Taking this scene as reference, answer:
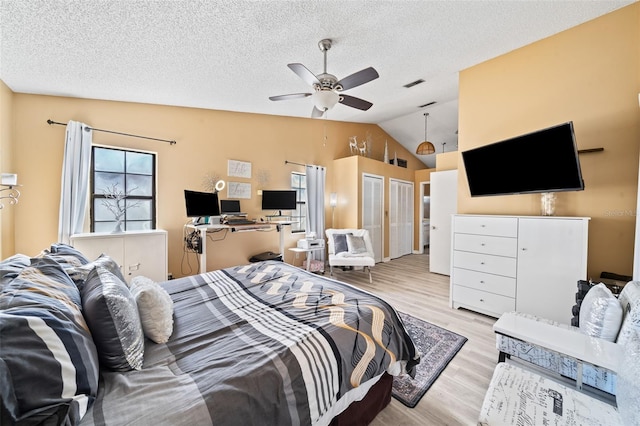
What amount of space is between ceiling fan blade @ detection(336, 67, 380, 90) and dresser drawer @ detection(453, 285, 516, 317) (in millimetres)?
2571

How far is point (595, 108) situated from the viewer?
236cm

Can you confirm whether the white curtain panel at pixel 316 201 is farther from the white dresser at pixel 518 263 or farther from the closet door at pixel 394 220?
the white dresser at pixel 518 263

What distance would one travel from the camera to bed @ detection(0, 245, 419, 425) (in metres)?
0.81

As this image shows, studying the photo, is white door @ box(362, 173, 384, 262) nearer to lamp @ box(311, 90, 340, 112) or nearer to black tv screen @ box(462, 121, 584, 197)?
black tv screen @ box(462, 121, 584, 197)

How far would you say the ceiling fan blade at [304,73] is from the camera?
2.01 m

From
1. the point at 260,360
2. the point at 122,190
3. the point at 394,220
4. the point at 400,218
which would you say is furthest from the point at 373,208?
the point at 260,360

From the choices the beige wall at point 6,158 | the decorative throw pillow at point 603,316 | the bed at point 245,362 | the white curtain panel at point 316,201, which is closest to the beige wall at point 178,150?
the beige wall at point 6,158

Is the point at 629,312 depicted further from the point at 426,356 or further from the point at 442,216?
the point at 442,216

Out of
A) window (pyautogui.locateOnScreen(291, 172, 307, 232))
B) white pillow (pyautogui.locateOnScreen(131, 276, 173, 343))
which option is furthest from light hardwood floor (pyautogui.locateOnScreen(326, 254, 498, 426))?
white pillow (pyautogui.locateOnScreen(131, 276, 173, 343))

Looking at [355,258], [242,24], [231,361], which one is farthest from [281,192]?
[231,361]

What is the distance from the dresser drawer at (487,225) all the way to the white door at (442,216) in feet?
5.31

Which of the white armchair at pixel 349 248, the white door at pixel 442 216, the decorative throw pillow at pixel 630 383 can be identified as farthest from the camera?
the white door at pixel 442 216

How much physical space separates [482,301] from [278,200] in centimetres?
317

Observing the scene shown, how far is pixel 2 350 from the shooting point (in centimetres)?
65
